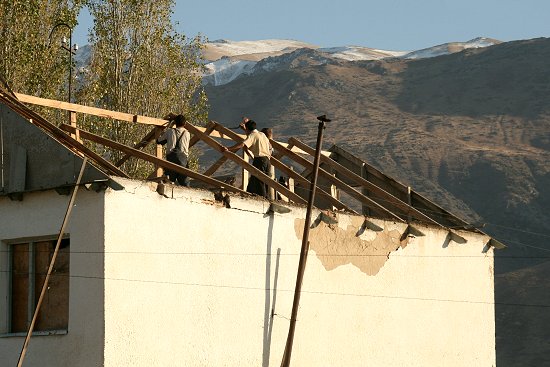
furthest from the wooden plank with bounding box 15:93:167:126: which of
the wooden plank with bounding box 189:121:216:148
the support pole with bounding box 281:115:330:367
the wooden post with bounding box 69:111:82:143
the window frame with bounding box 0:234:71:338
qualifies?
the support pole with bounding box 281:115:330:367

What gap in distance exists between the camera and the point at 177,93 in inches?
1510

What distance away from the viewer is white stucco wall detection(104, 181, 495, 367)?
49.4 feet

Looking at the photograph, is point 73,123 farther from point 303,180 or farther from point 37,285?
point 303,180

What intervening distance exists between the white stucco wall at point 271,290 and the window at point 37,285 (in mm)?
1116

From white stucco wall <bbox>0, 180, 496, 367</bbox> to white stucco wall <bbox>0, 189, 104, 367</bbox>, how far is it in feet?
0.07

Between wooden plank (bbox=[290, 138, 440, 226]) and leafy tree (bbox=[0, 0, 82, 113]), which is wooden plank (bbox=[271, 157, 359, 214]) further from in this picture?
leafy tree (bbox=[0, 0, 82, 113])

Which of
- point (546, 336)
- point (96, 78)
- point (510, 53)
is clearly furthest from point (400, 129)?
point (96, 78)

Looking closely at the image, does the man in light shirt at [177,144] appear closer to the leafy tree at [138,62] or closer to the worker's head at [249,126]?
the worker's head at [249,126]

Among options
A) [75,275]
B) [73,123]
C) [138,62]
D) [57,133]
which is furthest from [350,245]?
[138,62]

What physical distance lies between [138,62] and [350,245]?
20210 millimetres

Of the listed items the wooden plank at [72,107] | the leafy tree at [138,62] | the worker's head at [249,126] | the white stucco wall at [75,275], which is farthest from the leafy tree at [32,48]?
the white stucco wall at [75,275]

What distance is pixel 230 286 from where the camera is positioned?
1656 centimetres

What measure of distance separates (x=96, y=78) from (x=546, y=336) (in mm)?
72764

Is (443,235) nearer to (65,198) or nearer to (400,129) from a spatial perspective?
(65,198)
